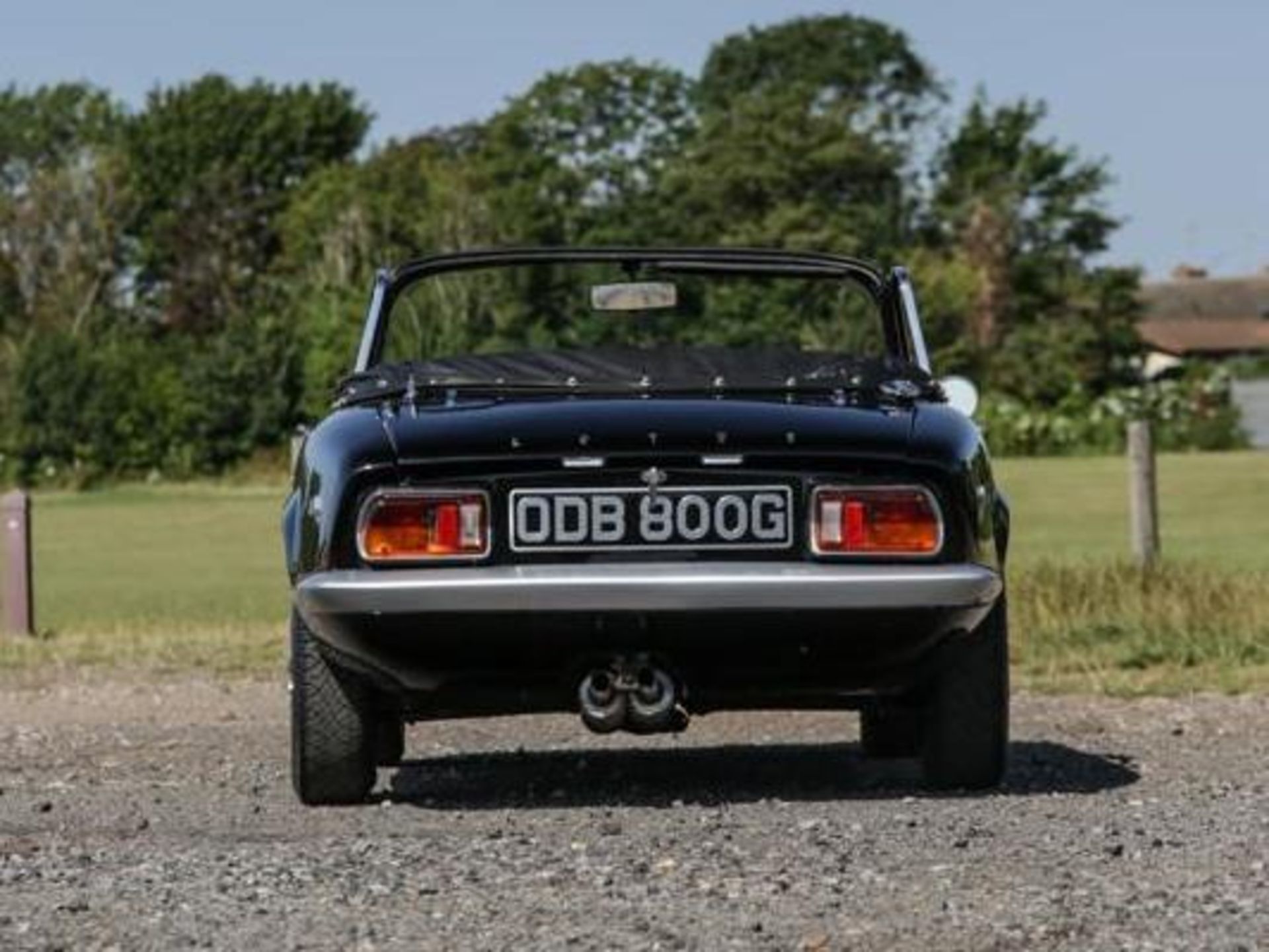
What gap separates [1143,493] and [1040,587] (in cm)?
377

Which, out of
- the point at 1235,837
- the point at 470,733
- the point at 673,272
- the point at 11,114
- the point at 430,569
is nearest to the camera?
the point at 1235,837

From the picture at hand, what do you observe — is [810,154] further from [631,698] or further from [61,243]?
[631,698]

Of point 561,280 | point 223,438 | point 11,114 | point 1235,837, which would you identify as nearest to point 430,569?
point 1235,837

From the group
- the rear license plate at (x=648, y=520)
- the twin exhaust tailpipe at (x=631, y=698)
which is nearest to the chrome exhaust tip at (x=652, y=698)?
the twin exhaust tailpipe at (x=631, y=698)

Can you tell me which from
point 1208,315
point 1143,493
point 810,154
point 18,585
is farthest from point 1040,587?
point 1208,315

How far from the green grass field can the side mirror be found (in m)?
3.93

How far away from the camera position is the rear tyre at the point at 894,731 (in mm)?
9180

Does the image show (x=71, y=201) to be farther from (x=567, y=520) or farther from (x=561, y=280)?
(x=567, y=520)

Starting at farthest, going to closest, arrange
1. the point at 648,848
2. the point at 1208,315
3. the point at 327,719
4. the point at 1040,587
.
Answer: the point at 1208,315, the point at 1040,587, the point at 327,719, the point at 648,848

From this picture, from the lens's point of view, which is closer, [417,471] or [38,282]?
[417,471]

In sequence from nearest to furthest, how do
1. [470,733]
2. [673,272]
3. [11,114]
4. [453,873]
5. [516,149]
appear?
[453,873] → [673,272] → [470,733] → [516,149] → [11,114]

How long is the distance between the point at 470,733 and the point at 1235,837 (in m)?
4.69

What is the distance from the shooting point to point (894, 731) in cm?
924

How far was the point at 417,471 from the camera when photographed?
7.48 metres
